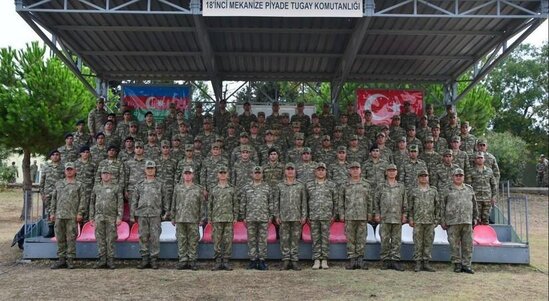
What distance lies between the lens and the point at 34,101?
15320 mm

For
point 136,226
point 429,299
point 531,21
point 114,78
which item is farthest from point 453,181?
point 114,78

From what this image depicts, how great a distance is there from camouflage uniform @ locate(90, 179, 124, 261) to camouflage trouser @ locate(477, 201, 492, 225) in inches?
231

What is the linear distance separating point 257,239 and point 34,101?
1045 cm

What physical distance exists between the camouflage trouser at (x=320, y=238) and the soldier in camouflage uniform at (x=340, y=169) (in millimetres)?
811

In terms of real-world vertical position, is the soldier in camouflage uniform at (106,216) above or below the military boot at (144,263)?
above

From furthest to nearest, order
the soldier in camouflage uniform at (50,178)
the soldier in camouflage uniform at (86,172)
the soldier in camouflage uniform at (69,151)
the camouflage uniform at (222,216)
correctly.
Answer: the soldier in camouflage uniform at (69,151) < the soldier in camouflage uniform at (50,178) < the soldier in camouflage uniform at (86,172) < the camouflage uniform at (222,216)

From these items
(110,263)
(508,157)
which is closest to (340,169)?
(110,263)

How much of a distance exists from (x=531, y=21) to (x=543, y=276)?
463 cm

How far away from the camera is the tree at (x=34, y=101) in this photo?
15.0 metres

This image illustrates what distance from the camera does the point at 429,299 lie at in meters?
6.06

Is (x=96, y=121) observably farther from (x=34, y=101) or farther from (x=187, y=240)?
(x=34, y=101)

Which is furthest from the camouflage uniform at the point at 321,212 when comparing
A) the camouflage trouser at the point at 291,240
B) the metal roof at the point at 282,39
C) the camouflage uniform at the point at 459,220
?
the metal roof at the point at 282,39

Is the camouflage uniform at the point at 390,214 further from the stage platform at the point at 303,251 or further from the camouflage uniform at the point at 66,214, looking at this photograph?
the camouflage uniform at the point at 66,214

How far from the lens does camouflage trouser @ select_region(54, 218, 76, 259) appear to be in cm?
774
